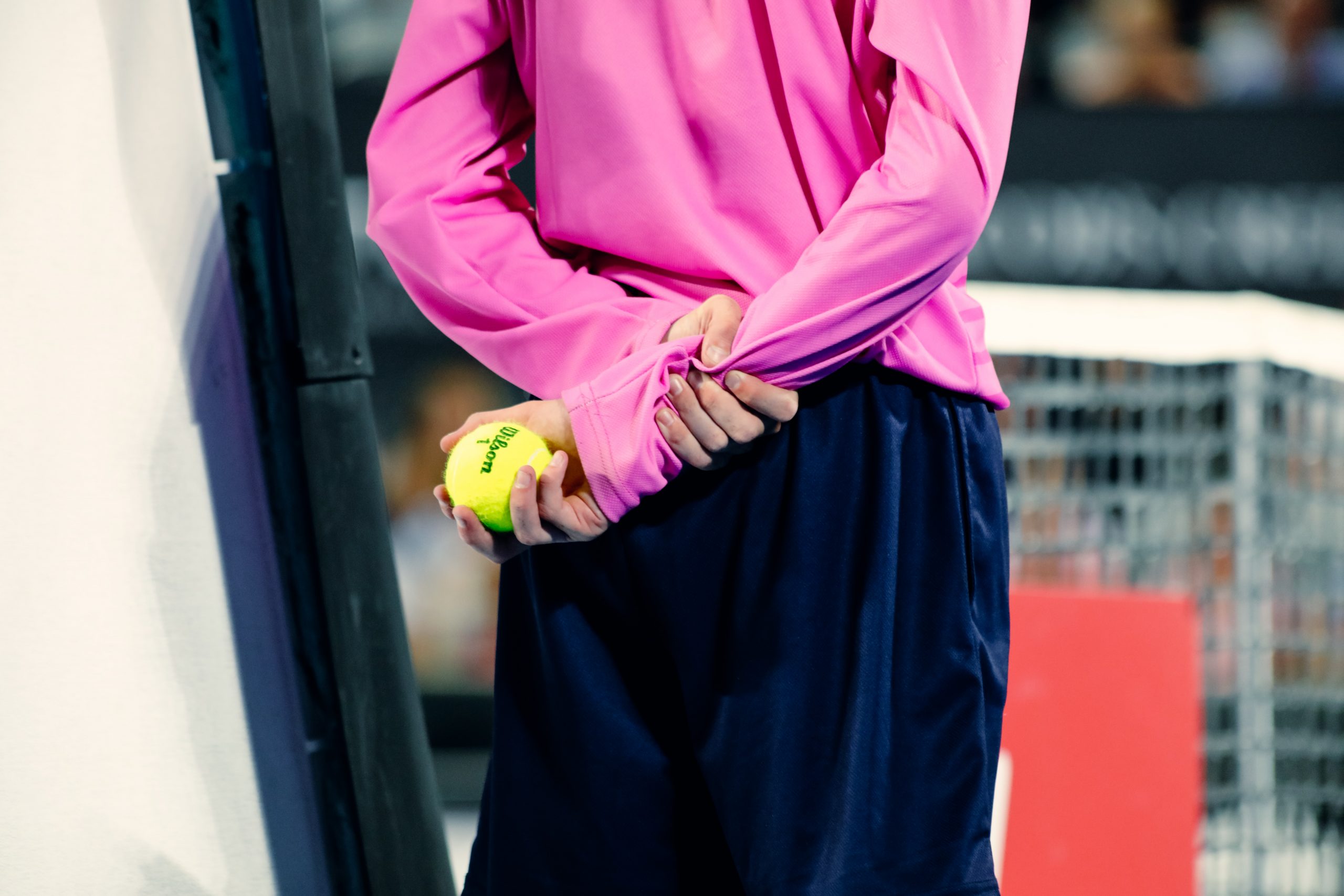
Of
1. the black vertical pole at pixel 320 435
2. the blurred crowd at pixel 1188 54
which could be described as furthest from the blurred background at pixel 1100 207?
the black vertical pole at pixel 320 435

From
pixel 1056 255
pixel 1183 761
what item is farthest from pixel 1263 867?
pixel 1056 255

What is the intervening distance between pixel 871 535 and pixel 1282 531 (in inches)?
62.1

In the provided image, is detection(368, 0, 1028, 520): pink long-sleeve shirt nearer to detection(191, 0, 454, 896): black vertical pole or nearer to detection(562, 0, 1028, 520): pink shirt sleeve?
detection(562, 0, 1028, 520): pink shirt sleeve

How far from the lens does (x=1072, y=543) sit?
73.4 inches

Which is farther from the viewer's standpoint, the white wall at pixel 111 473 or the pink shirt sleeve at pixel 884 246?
the white wall at pixel 111 473

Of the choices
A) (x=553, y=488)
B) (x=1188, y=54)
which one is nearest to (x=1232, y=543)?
Result: (x=553, y=488)

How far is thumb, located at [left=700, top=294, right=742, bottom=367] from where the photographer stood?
0.67m

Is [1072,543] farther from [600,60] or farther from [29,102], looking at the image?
[29,102]

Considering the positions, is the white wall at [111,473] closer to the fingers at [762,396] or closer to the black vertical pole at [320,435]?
the black vertical pole at [320,435]

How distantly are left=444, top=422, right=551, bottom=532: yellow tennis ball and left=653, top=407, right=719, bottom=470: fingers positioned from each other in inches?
3.2

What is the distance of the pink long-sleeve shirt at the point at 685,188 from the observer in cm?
66

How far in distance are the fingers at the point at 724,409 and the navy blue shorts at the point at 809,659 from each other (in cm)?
4

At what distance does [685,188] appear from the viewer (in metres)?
0.74

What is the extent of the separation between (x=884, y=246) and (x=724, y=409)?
0.42 feet
